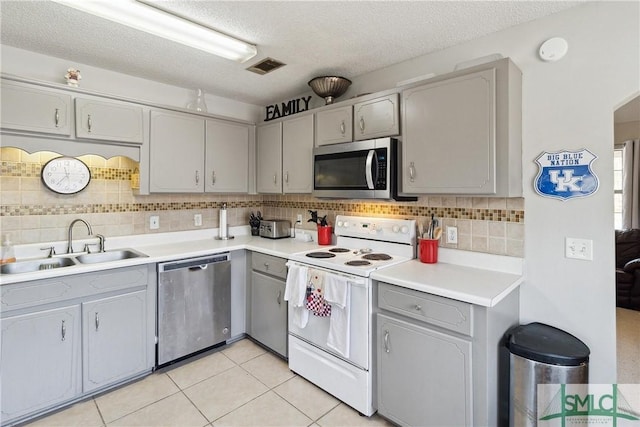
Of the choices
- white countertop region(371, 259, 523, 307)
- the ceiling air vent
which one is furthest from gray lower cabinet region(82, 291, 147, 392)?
the ceiling air vent

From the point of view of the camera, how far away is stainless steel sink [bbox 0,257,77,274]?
214 centimetres

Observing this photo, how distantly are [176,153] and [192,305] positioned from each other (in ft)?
4.23

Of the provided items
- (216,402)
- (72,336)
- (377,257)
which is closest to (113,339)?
(72,336)

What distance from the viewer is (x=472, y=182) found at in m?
1.84

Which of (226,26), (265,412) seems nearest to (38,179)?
(226,26)

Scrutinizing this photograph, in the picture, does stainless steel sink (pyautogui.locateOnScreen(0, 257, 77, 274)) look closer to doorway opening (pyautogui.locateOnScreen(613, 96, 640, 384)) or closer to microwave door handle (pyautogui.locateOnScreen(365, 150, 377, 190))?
microwave door handle (pyautogui.locateOnScreen(365, 150, 377, 190))

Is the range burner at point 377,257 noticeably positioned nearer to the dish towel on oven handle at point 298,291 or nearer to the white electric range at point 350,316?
the white electric range at point 350,316

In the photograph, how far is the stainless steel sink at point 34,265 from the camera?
2145 mm

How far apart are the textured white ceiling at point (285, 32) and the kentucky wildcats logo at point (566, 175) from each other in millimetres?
811

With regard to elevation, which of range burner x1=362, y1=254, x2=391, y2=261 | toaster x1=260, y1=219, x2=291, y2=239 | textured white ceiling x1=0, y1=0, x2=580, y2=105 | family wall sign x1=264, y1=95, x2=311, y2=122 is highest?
textured white ceiling x1=0, y1=0, x2=580, y2=105

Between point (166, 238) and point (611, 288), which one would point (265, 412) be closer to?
point (166, 238)

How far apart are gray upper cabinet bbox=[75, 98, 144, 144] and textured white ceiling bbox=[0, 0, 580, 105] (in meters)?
0.36

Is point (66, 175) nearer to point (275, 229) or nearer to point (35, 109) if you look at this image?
point (35, 109)

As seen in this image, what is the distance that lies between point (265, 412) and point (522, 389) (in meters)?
1.45
